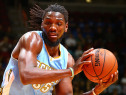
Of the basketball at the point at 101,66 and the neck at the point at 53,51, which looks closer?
the basketball at the point at 101,66

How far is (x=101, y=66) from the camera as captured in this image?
2.48m

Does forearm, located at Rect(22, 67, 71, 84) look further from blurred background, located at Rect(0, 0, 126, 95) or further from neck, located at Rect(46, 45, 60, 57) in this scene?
blurred background, located at Rect(0, 0, 126, 95)

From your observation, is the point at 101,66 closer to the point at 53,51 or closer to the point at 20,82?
the point at 53,51

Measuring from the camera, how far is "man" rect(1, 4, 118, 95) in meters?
2.28

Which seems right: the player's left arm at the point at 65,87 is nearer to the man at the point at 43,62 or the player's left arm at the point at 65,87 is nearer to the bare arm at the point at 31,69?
the man at the point at 43,62

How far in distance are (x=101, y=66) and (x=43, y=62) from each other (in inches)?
27.0

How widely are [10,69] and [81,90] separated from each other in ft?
14.5

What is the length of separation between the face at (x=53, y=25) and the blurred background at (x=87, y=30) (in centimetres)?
338

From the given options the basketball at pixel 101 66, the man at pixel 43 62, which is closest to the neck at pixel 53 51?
the man at pixel 43 62

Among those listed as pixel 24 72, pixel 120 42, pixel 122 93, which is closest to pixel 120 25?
pixel 120 42

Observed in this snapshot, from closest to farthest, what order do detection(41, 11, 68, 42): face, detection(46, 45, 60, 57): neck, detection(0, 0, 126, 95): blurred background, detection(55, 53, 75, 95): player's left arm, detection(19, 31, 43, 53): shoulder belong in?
detection(19, 31, 43, 53): shoulder < detection(41, 11, 68, 42): face < detection(46, 45, 60, 57): neck < detection(55, 53, 75, 95): player's left arm < detection(0, 0, 126, 95): blurred background

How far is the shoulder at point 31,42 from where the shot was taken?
242 centimetres

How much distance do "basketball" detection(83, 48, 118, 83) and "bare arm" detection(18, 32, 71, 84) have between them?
30cm

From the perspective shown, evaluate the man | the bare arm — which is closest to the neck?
the man
